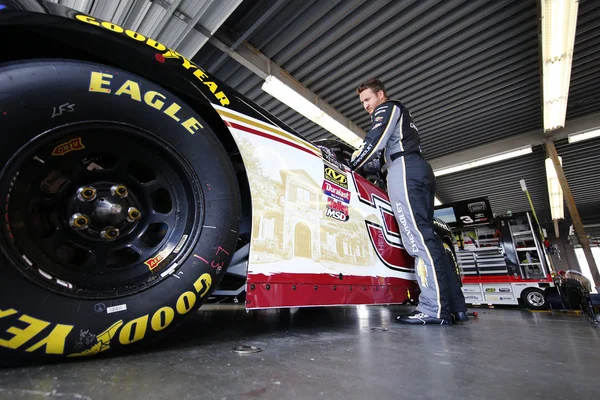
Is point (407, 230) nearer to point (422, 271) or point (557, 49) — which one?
point (422, 271)

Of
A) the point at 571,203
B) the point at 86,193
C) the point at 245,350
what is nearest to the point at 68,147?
the point at 86,193

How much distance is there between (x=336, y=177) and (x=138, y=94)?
1085 mm

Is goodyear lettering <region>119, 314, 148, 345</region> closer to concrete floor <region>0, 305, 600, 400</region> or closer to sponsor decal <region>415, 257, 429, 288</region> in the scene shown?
concrete floor <region>0, 305, 600, 400</region>

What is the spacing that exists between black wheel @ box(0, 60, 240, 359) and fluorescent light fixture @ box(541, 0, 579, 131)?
5507 mm

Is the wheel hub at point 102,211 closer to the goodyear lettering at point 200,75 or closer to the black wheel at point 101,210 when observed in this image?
the black wheel at point 101,210

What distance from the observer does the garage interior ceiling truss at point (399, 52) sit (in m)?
4.09

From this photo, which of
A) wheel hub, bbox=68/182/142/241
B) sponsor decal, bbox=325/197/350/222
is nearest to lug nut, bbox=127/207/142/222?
wheel hub, bbox=68/182/142/241

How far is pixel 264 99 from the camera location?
6223 mm

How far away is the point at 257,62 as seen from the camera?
16.2ft

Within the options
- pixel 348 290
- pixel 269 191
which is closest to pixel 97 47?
pixel 269 191

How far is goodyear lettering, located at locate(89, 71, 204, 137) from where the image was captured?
2.62 feet

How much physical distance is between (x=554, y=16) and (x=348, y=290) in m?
5.32

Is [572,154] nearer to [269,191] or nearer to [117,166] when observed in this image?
→ [269,191]

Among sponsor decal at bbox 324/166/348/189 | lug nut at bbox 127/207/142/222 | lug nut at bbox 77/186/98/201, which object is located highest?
sponsor decal at bbox 324/166/348/189
